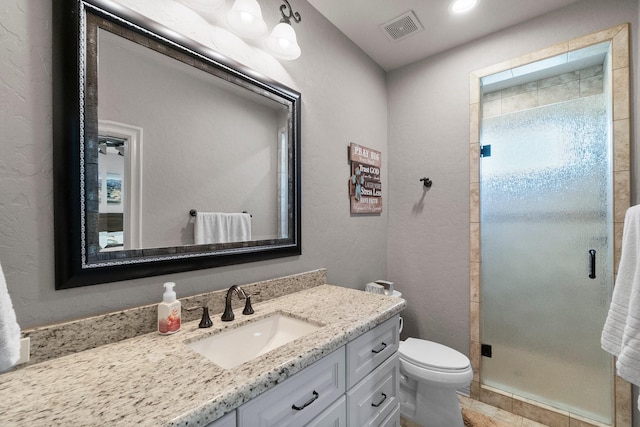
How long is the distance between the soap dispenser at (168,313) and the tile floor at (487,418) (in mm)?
1629

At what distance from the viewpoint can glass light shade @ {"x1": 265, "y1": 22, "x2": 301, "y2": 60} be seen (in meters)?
1.36

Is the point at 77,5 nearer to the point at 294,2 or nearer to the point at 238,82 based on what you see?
the point at 238,82

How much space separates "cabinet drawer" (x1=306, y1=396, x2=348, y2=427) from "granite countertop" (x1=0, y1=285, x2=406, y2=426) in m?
0.21

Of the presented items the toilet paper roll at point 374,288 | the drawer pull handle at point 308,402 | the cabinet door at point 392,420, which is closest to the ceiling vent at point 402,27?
the toilet paper roll at point 374,288

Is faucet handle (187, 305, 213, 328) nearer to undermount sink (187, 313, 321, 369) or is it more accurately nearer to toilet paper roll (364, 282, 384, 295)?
undermount sink (187, 313, 321, 369)

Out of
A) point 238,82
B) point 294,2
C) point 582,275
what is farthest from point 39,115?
point 582,275

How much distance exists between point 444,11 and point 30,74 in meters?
2.04

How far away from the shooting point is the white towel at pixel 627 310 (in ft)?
3.10

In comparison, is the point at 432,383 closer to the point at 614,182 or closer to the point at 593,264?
the point at 593,264

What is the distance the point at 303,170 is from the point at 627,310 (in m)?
1.55

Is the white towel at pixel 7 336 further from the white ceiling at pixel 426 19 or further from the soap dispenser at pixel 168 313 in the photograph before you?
the white ceiling at pixel 426 19

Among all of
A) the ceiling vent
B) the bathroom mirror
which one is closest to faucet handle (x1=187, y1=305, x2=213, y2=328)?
the bathroom mirror

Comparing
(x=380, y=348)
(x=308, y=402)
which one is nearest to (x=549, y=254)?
(x=380, y=348)

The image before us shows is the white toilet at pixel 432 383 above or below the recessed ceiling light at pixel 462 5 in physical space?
below
